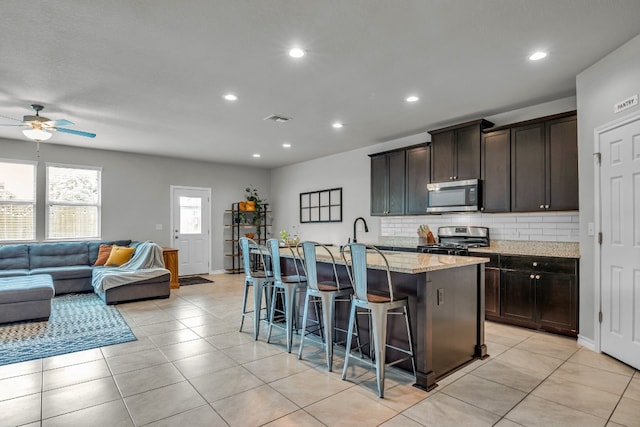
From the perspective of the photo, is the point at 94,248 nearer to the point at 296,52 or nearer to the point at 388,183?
the point at 388,183

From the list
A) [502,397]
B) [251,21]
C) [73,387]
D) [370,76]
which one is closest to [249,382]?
[73,387]

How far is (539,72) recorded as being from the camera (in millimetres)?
3414

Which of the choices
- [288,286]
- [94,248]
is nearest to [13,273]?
[94,248]

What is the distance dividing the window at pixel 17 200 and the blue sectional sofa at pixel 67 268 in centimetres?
37

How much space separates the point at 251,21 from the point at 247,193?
261 inches

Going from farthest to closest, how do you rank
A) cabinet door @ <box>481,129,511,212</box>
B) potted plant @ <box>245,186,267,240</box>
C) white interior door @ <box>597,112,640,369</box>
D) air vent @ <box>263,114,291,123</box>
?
1. potted plant @ <box>245,186,267,240</box>
2. air vent @ <box>263,114,291,123</box>
3. cabinet door @ <box>481,129,511,212</box>
4. white interior door @ <box>597,112,640,369</box>

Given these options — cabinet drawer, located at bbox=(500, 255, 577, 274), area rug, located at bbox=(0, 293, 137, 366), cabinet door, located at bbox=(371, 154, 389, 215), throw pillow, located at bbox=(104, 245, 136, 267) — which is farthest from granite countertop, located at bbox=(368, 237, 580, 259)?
throw pillow, located at bbox=(104, 245, 136, 267)

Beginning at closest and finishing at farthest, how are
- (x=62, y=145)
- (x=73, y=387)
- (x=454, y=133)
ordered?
1. (x=73, y=387)
2. (x=454, y=133)
3. (x=62, y=145)

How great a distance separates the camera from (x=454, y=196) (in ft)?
16.0

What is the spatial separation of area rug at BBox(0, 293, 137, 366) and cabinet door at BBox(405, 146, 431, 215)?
4166mm

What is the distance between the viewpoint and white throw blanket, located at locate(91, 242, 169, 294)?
17.1 ft

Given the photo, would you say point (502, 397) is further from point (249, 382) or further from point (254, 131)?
point (254, 131)

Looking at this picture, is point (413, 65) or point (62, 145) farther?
point (62, 145)

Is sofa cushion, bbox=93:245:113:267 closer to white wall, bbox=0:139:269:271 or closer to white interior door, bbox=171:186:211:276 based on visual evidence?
white wall, bbox=0:139:269:271
